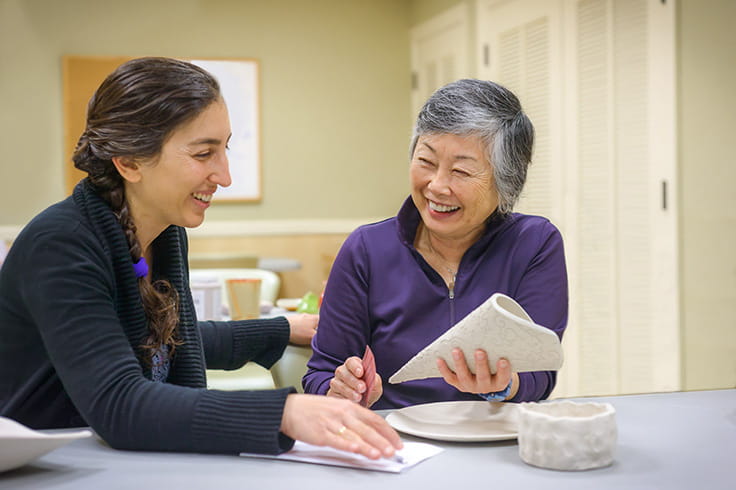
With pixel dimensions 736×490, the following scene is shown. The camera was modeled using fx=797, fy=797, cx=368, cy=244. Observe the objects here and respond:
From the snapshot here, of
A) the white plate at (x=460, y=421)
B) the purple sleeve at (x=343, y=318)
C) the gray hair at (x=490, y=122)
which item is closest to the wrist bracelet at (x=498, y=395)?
the white plate at (x=460, y=421)

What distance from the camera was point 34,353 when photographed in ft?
3.97

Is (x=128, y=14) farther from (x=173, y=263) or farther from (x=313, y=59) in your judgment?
(x=173, y=263)

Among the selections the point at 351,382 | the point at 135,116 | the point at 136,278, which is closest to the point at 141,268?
the point at 136,278

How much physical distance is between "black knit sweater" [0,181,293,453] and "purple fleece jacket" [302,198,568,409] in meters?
0.43

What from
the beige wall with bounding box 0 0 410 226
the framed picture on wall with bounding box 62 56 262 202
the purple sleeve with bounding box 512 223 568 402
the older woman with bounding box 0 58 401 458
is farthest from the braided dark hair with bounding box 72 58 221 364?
the beige wall with bounding box 0 0 410 226

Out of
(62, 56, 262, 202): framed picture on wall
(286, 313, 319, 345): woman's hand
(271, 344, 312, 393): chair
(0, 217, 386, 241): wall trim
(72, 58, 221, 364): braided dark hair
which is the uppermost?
(62, 56, 262, 202): framed picture on wall

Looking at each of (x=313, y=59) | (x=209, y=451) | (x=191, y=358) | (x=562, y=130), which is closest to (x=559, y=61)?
(x=562, y=130)

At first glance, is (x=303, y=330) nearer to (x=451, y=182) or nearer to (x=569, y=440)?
(x=451, y=182)

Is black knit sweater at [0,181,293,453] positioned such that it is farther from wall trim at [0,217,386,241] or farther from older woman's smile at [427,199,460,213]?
wall trim at [0,217,386,241]

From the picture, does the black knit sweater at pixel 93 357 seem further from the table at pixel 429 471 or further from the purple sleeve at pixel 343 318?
the purple sleeve at pixel 343 318

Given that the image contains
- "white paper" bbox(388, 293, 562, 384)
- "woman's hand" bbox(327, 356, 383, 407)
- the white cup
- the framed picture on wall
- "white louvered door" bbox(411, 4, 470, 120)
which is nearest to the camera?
"white paper" bbox(388, 293, 562, 384)

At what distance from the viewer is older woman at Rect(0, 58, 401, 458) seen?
103cm

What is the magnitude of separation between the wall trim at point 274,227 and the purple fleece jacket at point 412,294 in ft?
14.0

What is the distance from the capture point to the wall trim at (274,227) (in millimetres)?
5887
